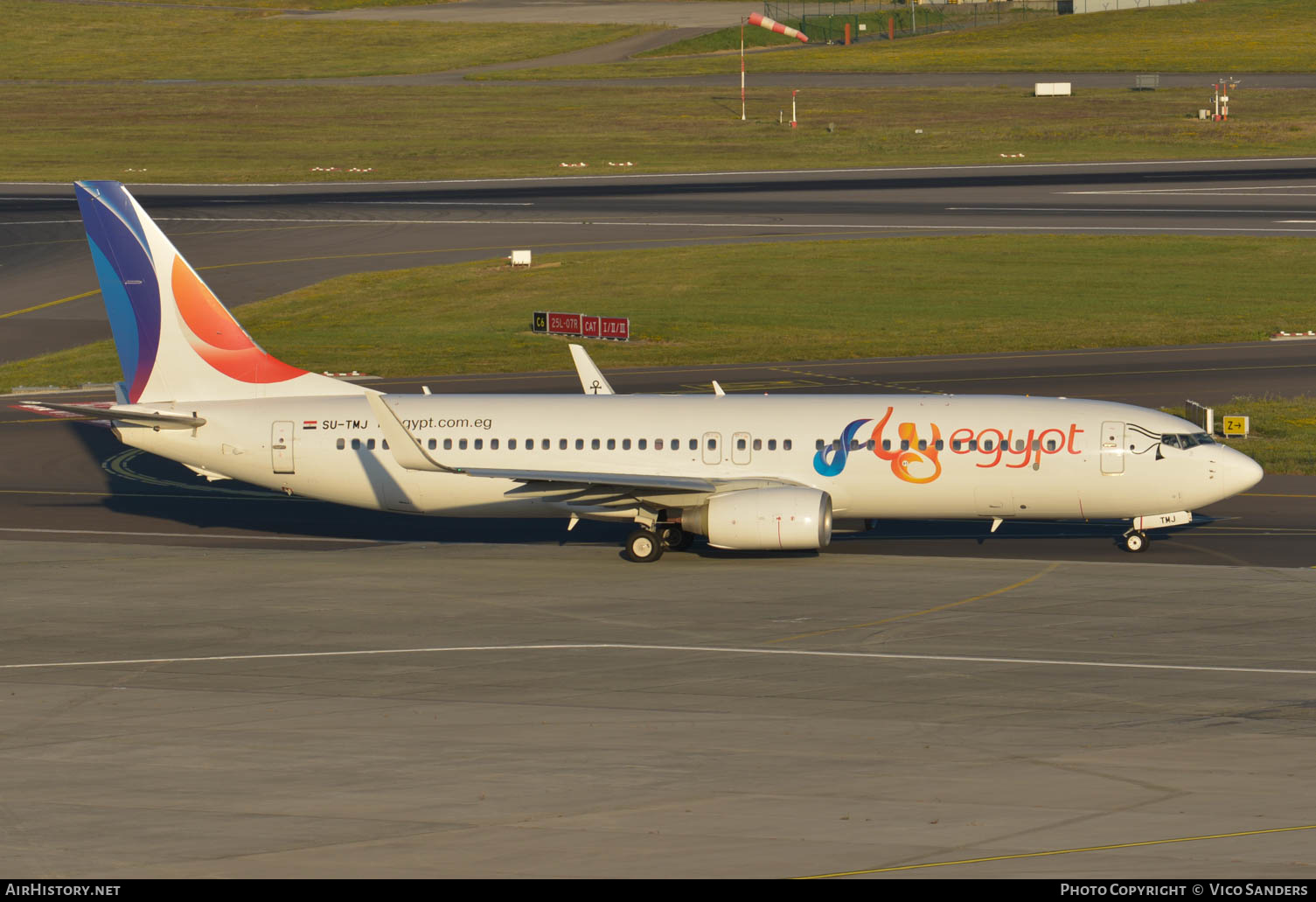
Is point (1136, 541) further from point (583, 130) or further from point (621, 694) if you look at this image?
point (583, 130)

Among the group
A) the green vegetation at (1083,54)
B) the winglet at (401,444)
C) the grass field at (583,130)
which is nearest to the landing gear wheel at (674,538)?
the winglet at (401,444)

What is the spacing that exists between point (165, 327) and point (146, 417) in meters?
2.95

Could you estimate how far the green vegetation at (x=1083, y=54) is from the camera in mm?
175875

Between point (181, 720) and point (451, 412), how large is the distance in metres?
17.4

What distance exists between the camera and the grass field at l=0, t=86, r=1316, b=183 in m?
131

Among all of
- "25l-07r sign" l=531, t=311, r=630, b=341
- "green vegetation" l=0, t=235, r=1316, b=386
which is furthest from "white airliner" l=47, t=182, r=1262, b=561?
"25l-07r sign" l=531, t=311, r=630, b=341

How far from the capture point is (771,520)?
4012cm

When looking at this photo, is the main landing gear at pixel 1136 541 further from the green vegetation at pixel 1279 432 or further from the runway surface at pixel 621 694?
the green vegetation at pixel 1279 432

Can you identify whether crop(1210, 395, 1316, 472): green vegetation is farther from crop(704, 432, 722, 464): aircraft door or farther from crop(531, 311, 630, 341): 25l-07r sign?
crop(531, 311, 630, 341): 25l-07r sign

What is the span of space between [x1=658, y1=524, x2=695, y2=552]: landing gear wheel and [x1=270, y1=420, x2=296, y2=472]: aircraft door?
1046cm

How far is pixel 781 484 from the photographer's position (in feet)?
138

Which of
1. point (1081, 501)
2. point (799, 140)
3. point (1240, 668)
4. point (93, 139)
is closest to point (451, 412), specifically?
point (1081, 501)

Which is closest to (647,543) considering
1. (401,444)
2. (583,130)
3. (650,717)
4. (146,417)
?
(401,444)

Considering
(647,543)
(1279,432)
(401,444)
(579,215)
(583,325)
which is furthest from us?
(579,215)
